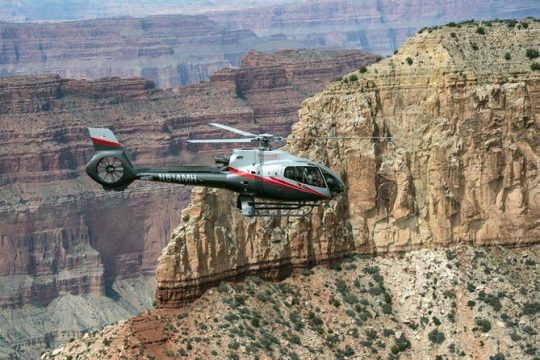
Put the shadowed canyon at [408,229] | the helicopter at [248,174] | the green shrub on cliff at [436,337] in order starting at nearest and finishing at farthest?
1. the helicopter at [248,174]
2. the shadowed canyon at [408,229]
3. the green shrub on cliff at [436,337]

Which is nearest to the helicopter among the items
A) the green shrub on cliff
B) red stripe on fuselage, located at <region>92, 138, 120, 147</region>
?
red stripe on fuselage, located at <region>92, 138, 120, 147</region>

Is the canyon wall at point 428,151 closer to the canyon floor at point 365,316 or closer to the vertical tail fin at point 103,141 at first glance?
the canyon floor at point 365,316

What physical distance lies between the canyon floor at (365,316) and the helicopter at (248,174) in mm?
9536

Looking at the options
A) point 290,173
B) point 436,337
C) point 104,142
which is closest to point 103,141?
point 104,142

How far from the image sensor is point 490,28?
324 ft

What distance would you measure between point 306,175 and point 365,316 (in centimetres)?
1653

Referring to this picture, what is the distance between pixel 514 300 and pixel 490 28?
15.7m

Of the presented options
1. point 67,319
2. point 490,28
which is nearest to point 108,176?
point 490,28

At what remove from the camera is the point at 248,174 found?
255ft

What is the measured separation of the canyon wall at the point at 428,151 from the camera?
9481 cm

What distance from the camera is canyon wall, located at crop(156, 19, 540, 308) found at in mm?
94812

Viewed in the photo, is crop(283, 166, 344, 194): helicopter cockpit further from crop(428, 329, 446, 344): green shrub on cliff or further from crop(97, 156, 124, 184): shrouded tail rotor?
crop(428, 329, 446, 344): green shrub on cliff

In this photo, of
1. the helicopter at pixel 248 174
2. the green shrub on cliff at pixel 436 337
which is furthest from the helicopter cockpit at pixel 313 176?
the green shrub on cliff at pixel 436 337

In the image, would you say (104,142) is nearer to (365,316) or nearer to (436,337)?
(365,316)
